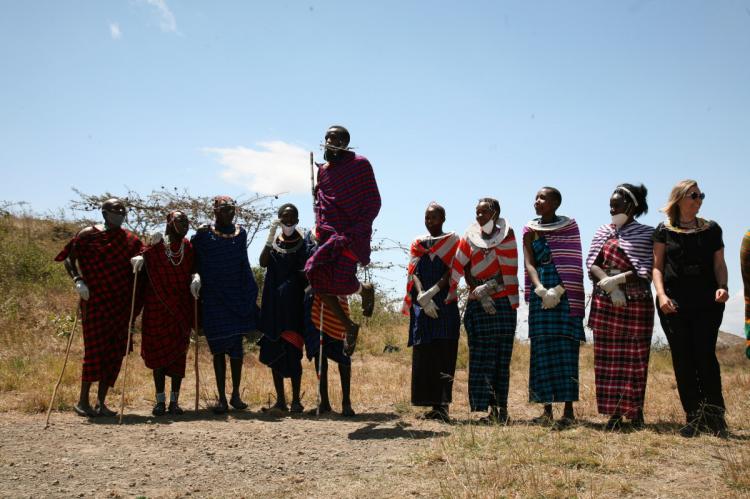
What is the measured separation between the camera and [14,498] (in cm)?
407

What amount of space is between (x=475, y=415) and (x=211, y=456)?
2.94 metres

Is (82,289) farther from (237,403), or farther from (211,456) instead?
(211,456)

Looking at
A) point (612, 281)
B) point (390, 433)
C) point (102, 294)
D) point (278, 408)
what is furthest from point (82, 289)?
point (612, 281)

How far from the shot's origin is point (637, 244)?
231 inches

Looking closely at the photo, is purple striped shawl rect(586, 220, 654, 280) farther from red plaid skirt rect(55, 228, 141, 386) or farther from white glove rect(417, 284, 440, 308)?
red plaid skirt rect(55, 228, 141, 386)

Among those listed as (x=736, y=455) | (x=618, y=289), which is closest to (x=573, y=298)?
(x=618, y=289)

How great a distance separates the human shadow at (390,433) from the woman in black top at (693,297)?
6.71ft

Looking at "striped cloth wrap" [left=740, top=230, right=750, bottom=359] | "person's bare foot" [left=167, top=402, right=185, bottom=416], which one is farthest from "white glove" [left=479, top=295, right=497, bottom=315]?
"person's bare foot" [left=167, top=402, right=185, bottom=416]

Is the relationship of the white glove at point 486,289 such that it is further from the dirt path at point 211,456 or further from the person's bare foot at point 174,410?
the person's bare foot at point 174,410

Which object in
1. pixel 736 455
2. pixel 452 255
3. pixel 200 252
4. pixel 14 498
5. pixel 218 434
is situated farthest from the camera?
pixel 200 252

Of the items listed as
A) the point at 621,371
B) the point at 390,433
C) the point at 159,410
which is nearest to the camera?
the point at 390,433

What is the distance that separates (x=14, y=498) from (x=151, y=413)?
2823mm

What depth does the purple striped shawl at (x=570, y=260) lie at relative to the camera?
606 cm

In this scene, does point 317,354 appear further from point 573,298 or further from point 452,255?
point 573,298
